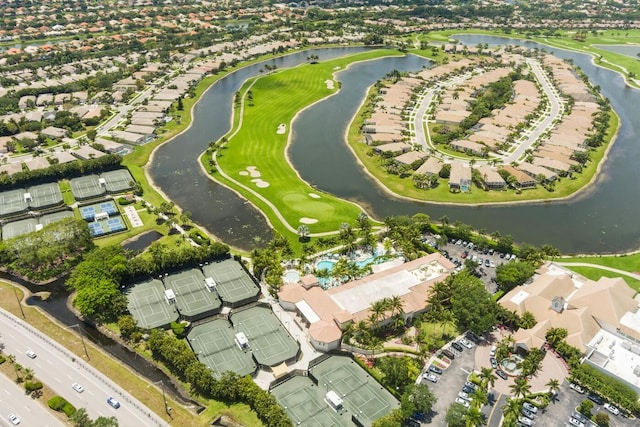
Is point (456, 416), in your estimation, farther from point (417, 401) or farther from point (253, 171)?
point (253, 171)

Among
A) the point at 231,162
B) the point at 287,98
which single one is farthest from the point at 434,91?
the point at 231,162

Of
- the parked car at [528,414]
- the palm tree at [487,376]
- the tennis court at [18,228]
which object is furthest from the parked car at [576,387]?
the tennis court at [18,228]

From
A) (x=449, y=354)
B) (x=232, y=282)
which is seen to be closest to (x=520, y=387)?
(x=449, y=354)

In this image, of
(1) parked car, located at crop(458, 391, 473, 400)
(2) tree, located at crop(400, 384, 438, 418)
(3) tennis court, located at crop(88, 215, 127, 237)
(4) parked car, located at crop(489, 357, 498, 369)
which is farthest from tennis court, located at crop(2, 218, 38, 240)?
(4) parked car, located at crop(489, 357, 498, 369)

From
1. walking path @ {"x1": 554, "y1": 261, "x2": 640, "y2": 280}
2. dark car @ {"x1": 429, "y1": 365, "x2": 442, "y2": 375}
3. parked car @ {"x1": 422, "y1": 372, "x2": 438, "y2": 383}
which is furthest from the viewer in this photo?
walking path @ {"x1": 554, "y1": 261, "x2": 640, "y2": 280}

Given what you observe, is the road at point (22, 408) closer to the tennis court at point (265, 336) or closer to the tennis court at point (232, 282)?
the tennis court at point (265, 336)

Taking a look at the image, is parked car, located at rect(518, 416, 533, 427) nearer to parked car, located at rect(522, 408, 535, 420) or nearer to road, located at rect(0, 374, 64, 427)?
parked car, located at rect(522, 408, 535, 420)
